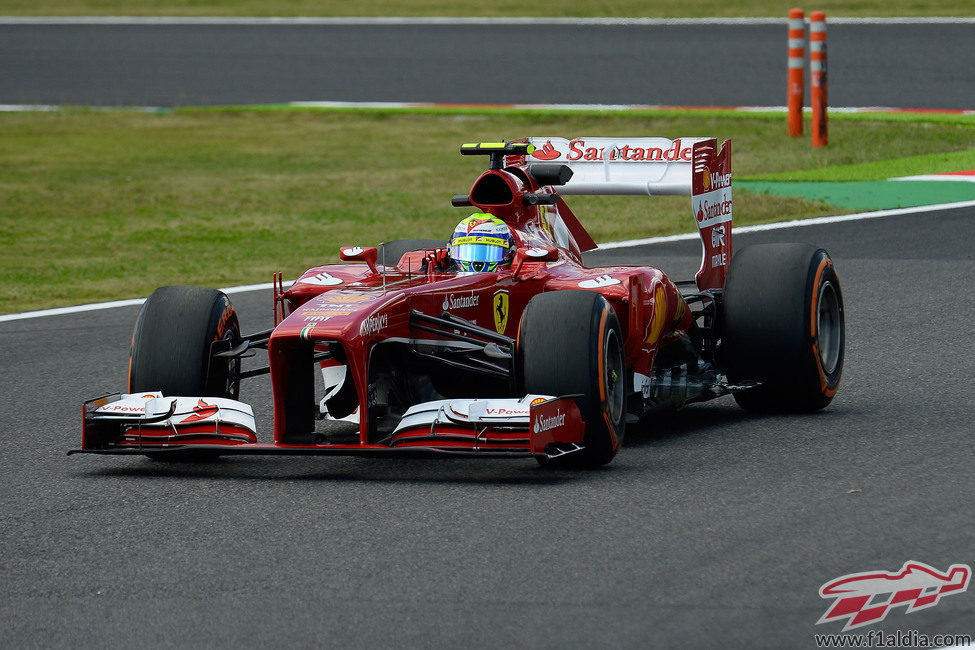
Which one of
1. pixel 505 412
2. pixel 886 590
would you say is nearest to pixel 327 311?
pixel 505 412

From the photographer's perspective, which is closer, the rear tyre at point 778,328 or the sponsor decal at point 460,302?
the sponsor decal at point 460,302

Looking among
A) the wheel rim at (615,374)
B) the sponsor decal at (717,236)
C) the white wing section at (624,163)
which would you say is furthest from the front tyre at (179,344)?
the sponsor decal at (717,236)

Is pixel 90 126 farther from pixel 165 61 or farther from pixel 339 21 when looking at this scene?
pixel 339 21

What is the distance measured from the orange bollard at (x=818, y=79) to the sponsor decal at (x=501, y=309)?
11059 millimetres

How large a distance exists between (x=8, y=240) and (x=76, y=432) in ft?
25.0

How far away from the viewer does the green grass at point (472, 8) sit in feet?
105

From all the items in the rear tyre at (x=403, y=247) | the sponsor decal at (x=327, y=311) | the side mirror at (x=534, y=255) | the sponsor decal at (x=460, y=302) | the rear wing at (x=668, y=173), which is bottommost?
the sponsor decal at (x=460, y=302)

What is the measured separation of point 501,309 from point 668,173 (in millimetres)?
1879

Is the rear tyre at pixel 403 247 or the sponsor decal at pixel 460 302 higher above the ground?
the rear tyre at pixel 403 247

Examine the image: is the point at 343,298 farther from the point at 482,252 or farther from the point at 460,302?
the point at 482,252

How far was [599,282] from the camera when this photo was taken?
25.2 ft

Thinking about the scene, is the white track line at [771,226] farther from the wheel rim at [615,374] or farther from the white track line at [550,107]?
the wheel rim at [615,374]

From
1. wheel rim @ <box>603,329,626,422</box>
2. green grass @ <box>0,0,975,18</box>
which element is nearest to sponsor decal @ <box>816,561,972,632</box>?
wheel rim @ <box>603,329,626,422</box>

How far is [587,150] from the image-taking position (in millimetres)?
9414
